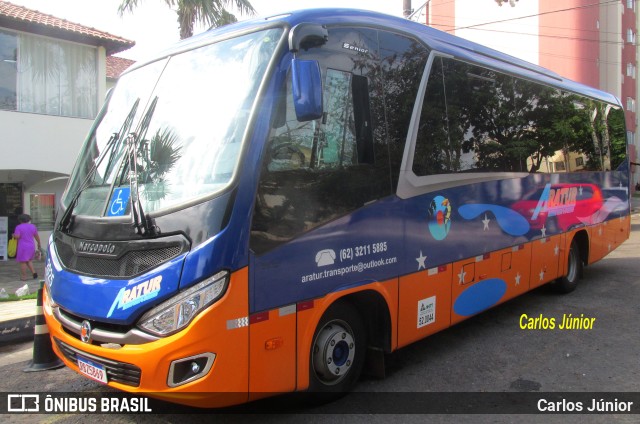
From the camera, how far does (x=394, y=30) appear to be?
15.0 ft

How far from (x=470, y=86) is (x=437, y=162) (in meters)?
1.23

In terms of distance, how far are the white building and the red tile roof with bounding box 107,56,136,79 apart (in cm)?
698

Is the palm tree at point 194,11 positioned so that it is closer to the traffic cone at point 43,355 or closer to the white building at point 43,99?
the white building at point 43,99

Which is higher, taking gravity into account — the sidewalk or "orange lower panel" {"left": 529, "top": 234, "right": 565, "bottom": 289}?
"orange lower panel" {"left": 529, "top": 234, "right": 565, "bottom": 289}

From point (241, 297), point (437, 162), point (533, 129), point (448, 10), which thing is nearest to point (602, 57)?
point (448, 10)

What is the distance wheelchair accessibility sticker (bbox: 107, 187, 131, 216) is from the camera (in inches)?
139

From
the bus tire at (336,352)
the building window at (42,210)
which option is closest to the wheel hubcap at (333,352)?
Answer: the bus tire at (336,352)

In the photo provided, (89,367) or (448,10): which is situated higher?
(448,10)

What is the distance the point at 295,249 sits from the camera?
354cm

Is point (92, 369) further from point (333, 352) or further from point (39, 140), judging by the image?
point (39, 140)

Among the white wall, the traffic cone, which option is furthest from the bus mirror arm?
the white wall

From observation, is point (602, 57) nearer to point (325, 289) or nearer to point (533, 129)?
point (533, 129)

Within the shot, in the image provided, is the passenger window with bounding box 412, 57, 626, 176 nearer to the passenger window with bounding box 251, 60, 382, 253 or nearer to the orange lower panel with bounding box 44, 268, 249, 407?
the passenger window with bounding box 251, 60, 382, 253

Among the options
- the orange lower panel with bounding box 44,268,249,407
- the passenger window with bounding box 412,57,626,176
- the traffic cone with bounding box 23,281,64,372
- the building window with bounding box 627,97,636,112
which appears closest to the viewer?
the orange lower panel with bounding box 44,268,249,407
